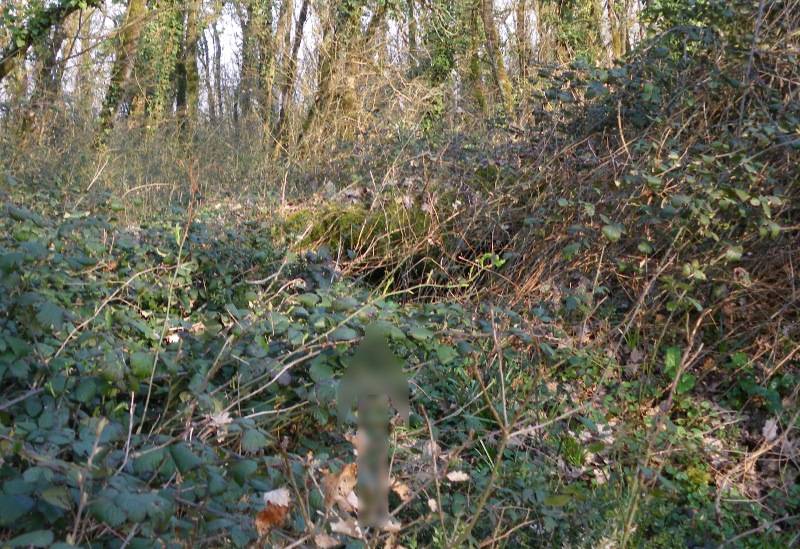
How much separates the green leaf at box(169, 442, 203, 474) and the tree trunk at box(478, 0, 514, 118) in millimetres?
10508

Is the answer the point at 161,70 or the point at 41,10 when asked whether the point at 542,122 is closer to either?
the point at 41,10

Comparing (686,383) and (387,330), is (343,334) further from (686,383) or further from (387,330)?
(686,383)

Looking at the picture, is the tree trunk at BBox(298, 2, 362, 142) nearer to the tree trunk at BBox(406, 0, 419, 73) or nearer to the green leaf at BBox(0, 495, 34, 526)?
the tree trunk at BBox(406, 0, 419, 73)

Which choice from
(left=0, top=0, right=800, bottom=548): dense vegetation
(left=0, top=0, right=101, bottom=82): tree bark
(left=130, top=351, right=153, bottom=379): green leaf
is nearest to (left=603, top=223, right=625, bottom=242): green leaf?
(left=0, top=0, right=800, bottom=548): dense vegetation

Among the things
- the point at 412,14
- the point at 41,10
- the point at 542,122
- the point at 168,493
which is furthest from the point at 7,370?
the point at 412,14

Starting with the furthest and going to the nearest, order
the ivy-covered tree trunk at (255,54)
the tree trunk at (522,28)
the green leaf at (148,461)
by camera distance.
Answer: the ivy-covered tree trunk at (255,54), the tree trunk at (522,28), the green leaf at (148,461)

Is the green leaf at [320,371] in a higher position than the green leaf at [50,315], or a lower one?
lower

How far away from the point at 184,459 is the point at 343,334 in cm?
92

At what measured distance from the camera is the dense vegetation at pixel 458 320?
2648 mm

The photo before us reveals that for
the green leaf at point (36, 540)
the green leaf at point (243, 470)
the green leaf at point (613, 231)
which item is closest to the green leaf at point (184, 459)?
the green leaf at point (243, 470)

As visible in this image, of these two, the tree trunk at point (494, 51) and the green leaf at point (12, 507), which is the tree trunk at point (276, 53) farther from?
the green leaf at point (12, 507)

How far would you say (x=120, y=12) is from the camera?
49.4 ft

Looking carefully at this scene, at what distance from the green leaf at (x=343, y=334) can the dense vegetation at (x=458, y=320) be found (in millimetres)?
23

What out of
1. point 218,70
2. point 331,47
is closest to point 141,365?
point 331,47
